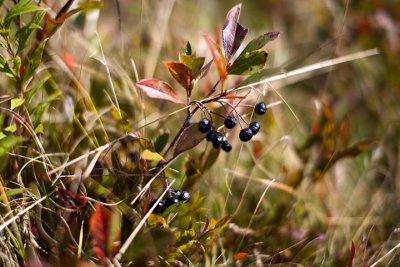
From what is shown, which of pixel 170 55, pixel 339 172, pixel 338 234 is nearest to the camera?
pixel 338 234

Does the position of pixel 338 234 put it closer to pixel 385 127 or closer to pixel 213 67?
pixel 385 127

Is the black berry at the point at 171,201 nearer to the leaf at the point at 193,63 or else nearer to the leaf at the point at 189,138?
the leaf at the point at 189,138

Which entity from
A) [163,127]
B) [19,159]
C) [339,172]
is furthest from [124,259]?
[339,172]

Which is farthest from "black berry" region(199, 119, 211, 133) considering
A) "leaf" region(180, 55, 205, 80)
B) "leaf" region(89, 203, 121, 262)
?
"leaf" region(89, 203, 121, 262)

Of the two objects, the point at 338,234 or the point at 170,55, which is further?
the point at 170,55

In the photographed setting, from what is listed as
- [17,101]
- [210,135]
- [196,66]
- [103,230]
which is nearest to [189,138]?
[210,135]

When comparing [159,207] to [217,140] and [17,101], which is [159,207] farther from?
[17,101]

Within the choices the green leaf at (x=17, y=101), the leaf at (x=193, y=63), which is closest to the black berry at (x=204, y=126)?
the leaf at (x=193, y=63)
